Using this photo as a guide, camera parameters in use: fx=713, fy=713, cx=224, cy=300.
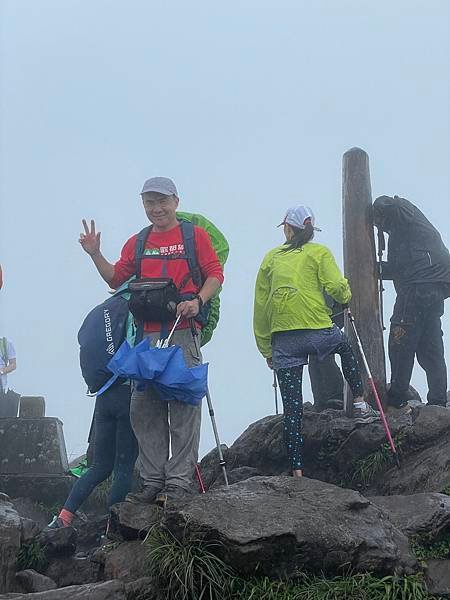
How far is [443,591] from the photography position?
442 cm

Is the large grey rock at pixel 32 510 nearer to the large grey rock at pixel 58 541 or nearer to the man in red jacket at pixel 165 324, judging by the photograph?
the large grey rock at pixel 58 541

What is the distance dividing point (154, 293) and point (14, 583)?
2300 millimetres

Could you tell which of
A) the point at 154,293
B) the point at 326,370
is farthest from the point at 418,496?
the point at 326,370

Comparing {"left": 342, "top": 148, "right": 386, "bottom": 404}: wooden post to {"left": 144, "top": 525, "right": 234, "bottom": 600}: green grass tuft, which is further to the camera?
{"left": 342, "top": 148, "right": 386, "bottom": 404}: wooden post

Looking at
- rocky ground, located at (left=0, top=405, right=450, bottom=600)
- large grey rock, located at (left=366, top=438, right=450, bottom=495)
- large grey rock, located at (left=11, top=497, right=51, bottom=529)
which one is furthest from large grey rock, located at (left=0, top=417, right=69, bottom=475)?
large grey rock, located at (left=366, top=438, right=450, bottom=495)

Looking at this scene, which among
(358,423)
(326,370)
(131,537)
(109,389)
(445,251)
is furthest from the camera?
(326,370)

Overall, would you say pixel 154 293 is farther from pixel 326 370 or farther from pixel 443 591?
pixel 326 370

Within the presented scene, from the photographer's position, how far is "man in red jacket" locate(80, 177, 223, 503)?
5.29 metres

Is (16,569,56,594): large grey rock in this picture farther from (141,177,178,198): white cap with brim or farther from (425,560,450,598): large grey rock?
(141,177,178,198): white cap with brim

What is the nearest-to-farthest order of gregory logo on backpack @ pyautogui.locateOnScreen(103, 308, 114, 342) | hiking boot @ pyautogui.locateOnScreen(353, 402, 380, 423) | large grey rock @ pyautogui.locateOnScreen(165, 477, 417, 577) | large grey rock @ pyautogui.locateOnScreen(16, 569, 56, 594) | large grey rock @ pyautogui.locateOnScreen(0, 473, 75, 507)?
1. large grey rock @ pyautogui.locateOnScreen(165, 477, 417, 577)
2. large grey rock @ pyautogui.locateOnScreen(16, 569, 56, 594)
3. gregory logo on backpack @ pyautogui.locateOnScreen(103, 308, 114, 342)
4. hiking boot @ pyautogui.locateOnScreen(353, 402, 380, 423)
5. large grey rock @ pyautogui.locateOnScreen(0, 473, 75, 507)

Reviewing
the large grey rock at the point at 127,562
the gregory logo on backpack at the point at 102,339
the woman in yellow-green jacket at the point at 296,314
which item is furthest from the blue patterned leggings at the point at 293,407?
the large grey rock at the point at 127,562

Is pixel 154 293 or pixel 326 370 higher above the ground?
pixel 154 293

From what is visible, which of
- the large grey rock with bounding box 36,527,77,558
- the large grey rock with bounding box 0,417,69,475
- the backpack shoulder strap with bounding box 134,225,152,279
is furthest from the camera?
the large grey rock with bounding box 0,417,69,475

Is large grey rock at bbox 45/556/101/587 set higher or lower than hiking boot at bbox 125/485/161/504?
lower
